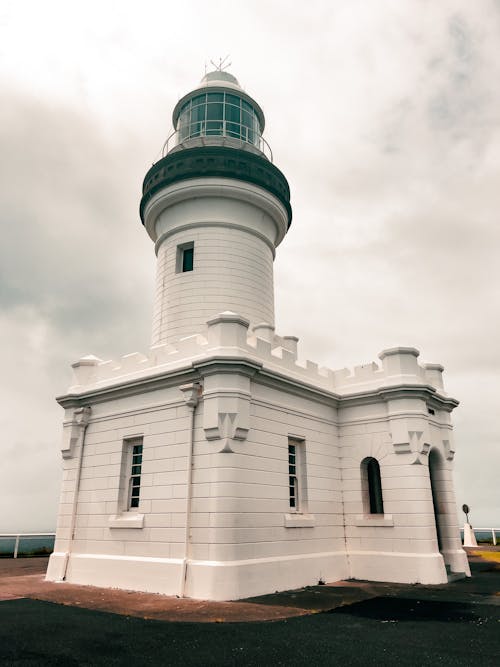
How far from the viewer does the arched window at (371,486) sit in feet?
45.3

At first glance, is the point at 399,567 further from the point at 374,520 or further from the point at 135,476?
the point at 135,476

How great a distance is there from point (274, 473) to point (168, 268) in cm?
805

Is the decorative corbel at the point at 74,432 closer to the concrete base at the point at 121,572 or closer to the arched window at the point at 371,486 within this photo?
the concrete base at the point at 121,572

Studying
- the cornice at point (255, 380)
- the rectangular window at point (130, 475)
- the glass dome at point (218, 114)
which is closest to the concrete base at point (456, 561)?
the cornice at point (255, 380)

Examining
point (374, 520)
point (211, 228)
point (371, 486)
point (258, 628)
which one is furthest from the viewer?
point (211, 228)

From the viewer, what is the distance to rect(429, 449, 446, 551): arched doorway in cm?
1404

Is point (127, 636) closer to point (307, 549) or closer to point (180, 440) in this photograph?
point (180, 440)

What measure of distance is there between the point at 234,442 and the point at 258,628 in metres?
3.89

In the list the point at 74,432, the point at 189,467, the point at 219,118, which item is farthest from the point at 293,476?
the point at 219,118

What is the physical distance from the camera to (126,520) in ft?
38.5

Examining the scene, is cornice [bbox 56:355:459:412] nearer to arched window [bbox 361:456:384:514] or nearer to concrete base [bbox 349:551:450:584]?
arched window [bbox 361:456:384:514]

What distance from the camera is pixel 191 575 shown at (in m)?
10.0

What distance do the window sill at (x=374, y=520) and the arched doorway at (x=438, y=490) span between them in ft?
6.63

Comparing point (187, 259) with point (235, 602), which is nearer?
point (235, 602)
